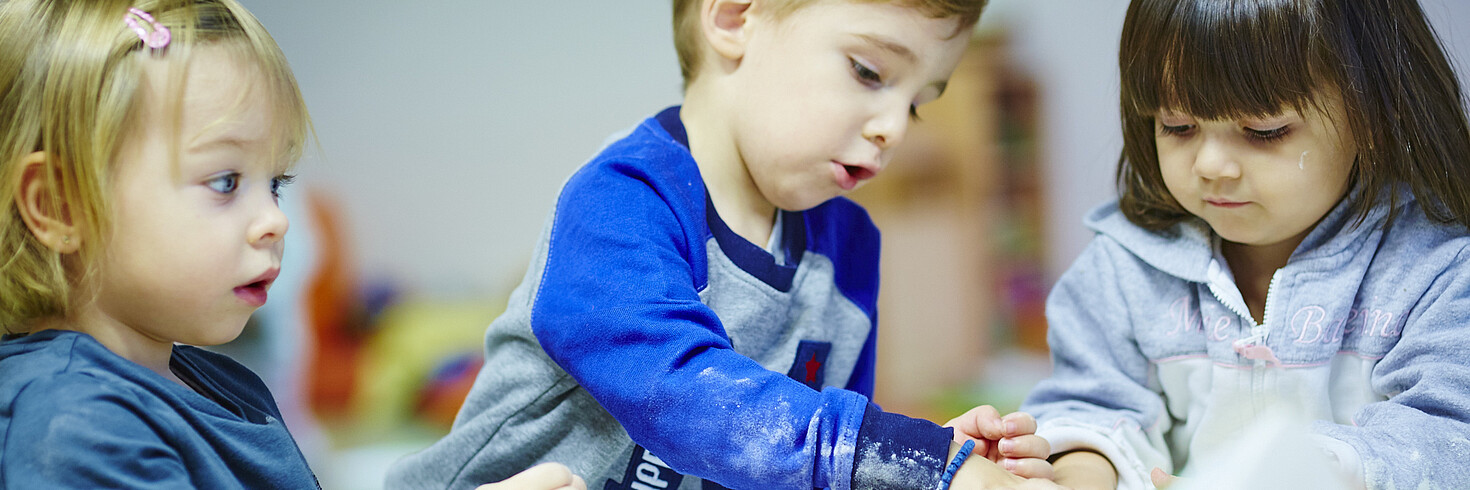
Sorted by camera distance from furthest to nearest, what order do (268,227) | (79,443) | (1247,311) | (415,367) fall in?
(415,367) → (1247,311) → (268,227) → (79,443)

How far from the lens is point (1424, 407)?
0.76 m

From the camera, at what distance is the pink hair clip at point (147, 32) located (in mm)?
600

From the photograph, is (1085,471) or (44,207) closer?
(44,207)

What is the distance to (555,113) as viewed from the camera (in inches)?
75.4

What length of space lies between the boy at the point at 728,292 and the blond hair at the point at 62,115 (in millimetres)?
304

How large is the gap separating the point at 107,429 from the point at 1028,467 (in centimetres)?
61

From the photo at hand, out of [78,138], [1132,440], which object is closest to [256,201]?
[78,138]

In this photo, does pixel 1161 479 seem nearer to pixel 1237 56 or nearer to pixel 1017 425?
pixel 1017 425

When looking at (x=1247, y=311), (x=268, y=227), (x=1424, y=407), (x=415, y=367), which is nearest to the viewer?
(x=268, y=227)

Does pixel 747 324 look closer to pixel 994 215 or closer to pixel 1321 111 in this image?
pixel 1321 111

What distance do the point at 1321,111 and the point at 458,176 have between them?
1461 millimetres

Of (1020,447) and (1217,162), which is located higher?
(1217,162)

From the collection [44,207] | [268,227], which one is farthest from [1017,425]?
[44,207]

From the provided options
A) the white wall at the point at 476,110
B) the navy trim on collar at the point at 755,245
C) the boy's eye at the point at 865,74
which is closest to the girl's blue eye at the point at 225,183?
the navy trim on collar at the point at 755,245
